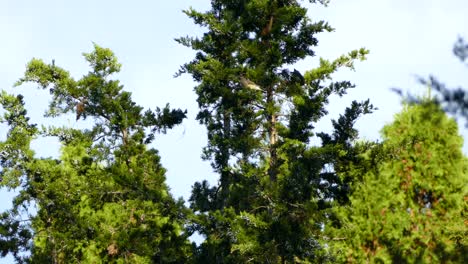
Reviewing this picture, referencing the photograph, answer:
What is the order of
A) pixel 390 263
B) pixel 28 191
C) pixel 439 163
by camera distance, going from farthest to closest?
pixel 28 191 → pixel 439 163 → pixel 390 263

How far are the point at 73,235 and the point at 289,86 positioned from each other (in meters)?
11.2

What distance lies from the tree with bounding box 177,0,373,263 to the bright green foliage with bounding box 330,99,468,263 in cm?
109

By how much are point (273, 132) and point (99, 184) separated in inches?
256

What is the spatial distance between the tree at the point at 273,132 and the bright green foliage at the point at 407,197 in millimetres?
1094

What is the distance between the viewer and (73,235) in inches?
1107

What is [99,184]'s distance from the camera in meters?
24.5

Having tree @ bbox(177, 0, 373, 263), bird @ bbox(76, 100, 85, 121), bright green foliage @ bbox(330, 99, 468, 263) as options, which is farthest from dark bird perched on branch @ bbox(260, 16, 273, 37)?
bird @ bbox(76, 100, 85, 121)

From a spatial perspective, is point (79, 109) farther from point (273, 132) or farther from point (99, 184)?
point (273, 132)

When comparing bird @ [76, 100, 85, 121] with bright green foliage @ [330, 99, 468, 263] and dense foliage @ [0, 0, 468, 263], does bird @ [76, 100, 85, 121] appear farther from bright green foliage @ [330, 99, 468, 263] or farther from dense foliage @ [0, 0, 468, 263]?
bright green foliage @ [330, 99, 468, 263]

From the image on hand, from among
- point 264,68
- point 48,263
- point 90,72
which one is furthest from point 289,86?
point 48,263

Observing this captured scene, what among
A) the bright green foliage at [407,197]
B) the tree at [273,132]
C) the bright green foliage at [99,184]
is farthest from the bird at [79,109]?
the bright green foliage at [407,197]

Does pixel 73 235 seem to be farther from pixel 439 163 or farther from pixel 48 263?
pixel 439 163

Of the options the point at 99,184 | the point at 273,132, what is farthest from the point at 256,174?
the point at 99,184

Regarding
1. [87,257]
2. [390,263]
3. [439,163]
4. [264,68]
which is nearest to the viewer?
[390,263]
